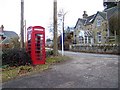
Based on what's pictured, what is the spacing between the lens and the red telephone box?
43.9ft

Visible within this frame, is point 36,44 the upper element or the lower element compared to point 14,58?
upper

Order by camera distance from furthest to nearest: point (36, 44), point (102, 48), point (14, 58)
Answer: point (102, 48), point (36, 44), point (14, 58)

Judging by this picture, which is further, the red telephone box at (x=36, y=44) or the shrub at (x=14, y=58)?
the red telephone box at (x=36, y=44)

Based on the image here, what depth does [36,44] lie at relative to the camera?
13.6 meters

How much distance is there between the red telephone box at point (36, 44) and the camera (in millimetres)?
13375

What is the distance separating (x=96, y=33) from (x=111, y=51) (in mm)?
17764

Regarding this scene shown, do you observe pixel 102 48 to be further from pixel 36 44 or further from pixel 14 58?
pixel 14 58

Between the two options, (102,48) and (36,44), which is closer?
(36,44)

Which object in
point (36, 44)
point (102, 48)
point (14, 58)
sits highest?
point (36, 44)

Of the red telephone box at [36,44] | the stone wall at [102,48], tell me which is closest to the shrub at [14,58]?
the red telephone box at [36,44]

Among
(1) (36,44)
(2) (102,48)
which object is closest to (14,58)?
(1) (36,44)

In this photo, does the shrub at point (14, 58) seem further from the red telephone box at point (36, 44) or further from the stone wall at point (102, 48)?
the stone wall at point (102, 48)

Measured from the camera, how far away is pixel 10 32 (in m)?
67.4

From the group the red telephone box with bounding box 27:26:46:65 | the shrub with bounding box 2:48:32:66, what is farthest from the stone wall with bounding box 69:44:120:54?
the shrub with bounding box 2:48:32:66
